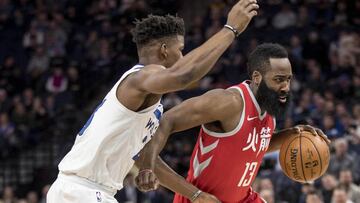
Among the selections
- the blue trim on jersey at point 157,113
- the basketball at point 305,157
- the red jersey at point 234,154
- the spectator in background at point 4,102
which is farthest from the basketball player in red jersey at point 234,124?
the spectator in background at point 4,102

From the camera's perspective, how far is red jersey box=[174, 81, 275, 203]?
16.8ft

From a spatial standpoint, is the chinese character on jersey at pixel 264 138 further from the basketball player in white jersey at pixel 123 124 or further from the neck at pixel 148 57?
the neck at pixel 148 57

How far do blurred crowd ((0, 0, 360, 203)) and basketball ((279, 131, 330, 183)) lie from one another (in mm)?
4124

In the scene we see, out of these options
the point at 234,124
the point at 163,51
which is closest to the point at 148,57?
the point at 163,51

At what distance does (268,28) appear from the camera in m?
14.2

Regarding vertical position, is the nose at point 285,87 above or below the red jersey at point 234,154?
above

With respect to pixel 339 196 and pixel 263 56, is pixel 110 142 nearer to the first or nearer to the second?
pixel 263 56

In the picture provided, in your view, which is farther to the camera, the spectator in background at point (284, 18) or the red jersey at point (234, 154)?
the spectator in background at point (284, 18)

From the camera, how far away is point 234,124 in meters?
5.10

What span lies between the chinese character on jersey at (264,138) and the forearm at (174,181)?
0.56 metres

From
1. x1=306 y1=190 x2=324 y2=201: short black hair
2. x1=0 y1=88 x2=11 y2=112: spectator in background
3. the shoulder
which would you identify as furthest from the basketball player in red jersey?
x1=0 y1=88 x2=11 y2=112: spectator in background

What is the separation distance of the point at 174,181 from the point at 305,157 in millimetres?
1010

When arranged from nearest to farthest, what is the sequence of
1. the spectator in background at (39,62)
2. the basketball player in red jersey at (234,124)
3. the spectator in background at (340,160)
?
1. the basketball player in red jersey at (234,124)
2. the spectator in background at (340,160)
3. the spectator in background at (39,62)

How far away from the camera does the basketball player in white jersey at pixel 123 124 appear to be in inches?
167
